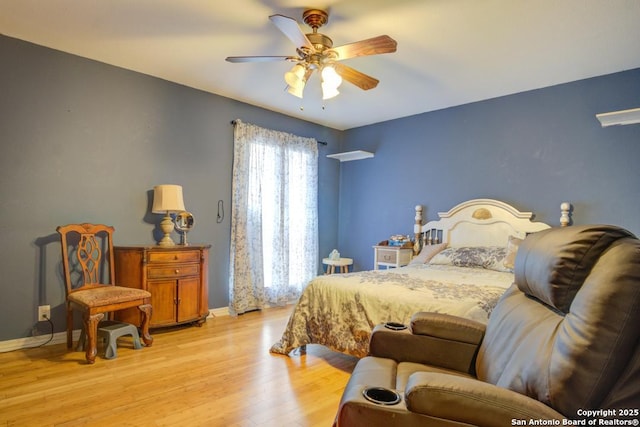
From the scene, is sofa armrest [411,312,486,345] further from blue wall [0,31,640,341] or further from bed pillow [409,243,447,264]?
blue wall [0,31,640,341]

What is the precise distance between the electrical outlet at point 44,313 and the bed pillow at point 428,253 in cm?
362

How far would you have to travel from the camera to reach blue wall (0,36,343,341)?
2.92 metres

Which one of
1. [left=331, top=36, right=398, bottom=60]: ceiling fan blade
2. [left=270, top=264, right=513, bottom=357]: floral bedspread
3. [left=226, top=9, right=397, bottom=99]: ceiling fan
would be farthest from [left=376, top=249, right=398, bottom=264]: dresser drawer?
[left=331, top=36, right=398, bottom=60]: ceiling fan blade

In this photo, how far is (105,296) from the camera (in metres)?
2.76

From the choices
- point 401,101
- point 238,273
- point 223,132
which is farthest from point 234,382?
point 401,101

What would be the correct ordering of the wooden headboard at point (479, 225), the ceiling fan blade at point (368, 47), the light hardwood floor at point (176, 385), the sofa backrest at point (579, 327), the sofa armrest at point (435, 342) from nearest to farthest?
the sofa backrest at point (579, 327) → the sofa armrest at point (435, 342) → the light hardwood floor at point (176, 385) → the ceiling fan blade at point (368, 47) → the wooden headboard at point (479, 225)

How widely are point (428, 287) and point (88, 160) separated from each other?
324 cm

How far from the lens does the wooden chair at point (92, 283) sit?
8.71ft

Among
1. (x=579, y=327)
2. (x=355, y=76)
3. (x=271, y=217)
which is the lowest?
(x=579, y=327)

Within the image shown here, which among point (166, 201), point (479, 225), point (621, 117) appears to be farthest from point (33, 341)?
point (621, 117)

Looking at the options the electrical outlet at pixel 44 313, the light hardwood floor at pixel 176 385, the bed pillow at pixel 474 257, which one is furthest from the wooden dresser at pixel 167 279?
the bed pillow at pixel 474 257

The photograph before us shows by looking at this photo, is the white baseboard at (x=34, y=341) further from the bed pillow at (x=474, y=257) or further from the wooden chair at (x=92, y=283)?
the bed pillow at (x=474, y=257)

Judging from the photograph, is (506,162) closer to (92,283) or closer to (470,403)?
(470,403)

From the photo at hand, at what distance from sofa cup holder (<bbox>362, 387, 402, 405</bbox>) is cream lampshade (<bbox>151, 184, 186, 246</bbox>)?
288cm
